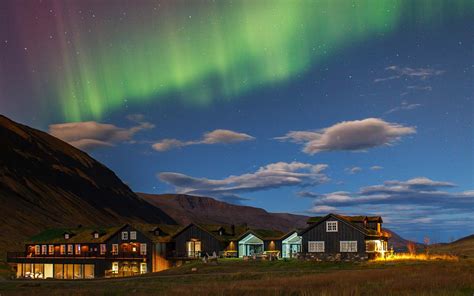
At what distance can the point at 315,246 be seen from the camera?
90.1m

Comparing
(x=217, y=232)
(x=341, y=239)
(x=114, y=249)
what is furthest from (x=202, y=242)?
(x=341, y=239)

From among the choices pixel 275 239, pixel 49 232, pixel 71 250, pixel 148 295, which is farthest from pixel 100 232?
pixel 148 295

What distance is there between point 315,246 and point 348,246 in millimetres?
5093

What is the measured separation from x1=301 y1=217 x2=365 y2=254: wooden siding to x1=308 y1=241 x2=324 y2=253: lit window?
46 cm

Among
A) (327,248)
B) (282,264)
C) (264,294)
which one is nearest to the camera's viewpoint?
(264,294)

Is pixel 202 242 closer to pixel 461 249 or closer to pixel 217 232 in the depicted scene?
pixel 217 232

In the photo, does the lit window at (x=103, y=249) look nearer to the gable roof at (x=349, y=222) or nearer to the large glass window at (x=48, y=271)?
the large glass window at (x=48, y=271)

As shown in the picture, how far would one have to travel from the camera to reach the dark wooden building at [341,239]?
87375 millimetres

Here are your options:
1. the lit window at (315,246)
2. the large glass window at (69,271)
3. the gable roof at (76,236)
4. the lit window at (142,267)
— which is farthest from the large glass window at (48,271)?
the lit window at (315,246)

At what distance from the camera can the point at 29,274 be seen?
383 ft

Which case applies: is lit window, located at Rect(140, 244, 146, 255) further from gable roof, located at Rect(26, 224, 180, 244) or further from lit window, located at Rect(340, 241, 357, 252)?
lit window, located at Rect(340, 241, 357, 252)

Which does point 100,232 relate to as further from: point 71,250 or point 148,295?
point 148,295

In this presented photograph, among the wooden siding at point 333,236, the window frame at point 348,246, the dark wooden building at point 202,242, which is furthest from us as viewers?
the dark wooden building at point 202,242

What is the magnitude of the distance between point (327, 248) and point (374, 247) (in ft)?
23.9
